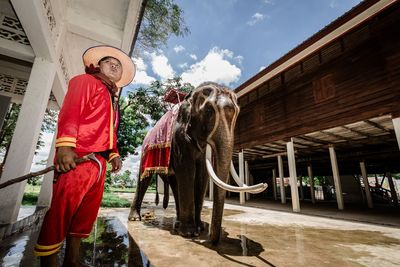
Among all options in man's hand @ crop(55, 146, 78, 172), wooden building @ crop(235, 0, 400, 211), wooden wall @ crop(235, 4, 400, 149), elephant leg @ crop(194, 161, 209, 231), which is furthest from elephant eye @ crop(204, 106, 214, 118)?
wooden wall @ crop(235, 4, 400, 149)

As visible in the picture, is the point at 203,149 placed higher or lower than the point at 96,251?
higher

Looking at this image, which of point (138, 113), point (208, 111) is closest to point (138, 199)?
point (208, 111)

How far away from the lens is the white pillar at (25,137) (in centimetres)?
309

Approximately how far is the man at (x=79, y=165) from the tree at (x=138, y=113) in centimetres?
1274

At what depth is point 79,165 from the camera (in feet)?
4.80

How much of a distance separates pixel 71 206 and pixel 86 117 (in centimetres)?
69

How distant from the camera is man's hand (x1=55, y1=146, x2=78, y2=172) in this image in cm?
130

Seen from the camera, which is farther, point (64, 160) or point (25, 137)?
point (25, 137)

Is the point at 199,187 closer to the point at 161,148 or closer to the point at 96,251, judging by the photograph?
the point at 161,148

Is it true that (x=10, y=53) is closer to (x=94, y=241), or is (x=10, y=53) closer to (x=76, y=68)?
(x=76, y=68)

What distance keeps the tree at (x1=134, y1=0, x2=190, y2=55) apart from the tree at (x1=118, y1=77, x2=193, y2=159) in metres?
8.70

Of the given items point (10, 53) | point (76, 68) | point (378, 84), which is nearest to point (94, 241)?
point (10, 53)

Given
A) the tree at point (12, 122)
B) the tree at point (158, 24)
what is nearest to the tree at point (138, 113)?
the tree at point (12, 122)

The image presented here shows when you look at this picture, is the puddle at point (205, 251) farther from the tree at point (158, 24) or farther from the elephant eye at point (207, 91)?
the tree at point (158, 24)
